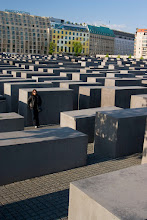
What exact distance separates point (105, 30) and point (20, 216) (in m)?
159

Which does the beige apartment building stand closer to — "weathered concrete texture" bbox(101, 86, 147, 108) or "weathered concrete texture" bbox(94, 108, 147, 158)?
"weathered concrete texture" bbox(101, 86, 147, 108)

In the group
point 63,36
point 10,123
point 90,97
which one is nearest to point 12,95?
point 90,97

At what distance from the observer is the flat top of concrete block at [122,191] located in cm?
340

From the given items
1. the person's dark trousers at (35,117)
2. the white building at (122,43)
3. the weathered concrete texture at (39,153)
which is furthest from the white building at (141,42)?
the weathered concrete texture at (39,153)

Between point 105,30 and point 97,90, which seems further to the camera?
point 105,30

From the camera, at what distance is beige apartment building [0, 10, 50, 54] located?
116062 millimetres

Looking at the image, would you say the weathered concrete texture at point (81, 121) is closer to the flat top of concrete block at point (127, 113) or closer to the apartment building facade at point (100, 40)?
the flat top of concrete block at point (127, 113)

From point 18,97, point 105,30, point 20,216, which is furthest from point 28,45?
point 20,216

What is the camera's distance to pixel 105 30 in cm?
15662

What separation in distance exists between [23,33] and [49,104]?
11669 cm

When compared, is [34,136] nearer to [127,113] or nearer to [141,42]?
[127,113]

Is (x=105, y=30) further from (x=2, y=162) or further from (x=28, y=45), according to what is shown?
(x=2, y=162)

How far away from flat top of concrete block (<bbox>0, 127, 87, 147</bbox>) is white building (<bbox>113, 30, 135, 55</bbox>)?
16381cm

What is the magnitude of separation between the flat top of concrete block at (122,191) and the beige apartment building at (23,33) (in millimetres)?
117029
